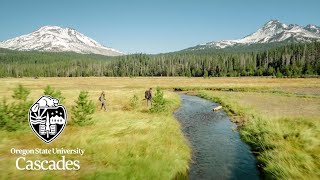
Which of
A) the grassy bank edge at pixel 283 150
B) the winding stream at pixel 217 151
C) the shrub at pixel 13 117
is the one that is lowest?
the winding stream at pixel 217 151

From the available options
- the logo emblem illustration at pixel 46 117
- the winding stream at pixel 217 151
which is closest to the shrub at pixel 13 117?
the logo emblem illustration at pixel 46 117

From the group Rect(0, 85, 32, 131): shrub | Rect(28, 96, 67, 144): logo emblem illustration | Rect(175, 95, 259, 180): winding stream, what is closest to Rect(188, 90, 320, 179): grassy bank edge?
Rect(175, 95, 259, 180): winding stream

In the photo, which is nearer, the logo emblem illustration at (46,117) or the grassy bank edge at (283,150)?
the grassy bank edge at (283,150)

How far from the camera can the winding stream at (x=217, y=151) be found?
54.2 feet

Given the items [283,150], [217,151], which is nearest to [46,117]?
[217,151]

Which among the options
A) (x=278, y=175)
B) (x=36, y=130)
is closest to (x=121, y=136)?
(x=36, y=130)

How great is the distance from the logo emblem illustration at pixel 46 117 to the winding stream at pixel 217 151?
759 centimetres

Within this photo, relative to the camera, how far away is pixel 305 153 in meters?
15.5

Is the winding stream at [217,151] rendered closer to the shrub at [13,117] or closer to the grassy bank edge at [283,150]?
the grassy bank edge at [283,150]

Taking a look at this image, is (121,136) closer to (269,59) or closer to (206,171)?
(206,171)

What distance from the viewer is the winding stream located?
16516mm

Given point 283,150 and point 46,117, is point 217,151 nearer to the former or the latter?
point 283,150

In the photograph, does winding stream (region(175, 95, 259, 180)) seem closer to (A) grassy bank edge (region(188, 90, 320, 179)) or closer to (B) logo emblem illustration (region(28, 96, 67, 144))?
(A) grassy bank edge (region(188, 90, 320, 179))

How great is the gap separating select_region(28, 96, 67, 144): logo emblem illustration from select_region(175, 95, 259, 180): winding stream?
299 inches
